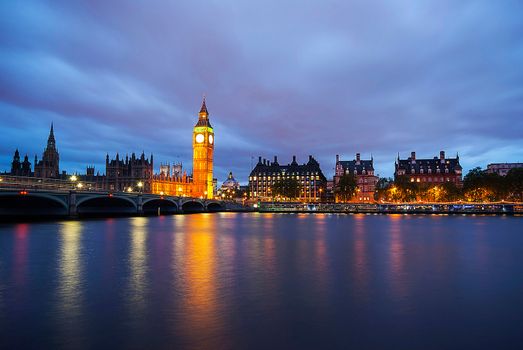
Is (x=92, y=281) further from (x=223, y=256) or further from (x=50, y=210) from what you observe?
(x=50, y=210)

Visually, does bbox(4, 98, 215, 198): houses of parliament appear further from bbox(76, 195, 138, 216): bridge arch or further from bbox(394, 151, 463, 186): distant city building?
bbox(394, 151, 463, 186): distant city building

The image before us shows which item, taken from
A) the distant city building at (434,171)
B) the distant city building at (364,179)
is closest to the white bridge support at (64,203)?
the distant city building at (364,179)

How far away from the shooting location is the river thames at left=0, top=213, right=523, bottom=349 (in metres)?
11.4

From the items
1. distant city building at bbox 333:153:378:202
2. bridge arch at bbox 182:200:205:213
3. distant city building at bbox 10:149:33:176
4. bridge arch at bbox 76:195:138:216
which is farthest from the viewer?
distant city building at bbox 333:153:378:202

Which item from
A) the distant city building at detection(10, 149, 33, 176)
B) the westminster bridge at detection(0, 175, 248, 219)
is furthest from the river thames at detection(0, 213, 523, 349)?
the distant city building at detection(10, 149, 33, 176)

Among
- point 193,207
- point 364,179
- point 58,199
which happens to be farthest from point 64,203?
point 364,179

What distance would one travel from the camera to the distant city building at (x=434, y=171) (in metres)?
169

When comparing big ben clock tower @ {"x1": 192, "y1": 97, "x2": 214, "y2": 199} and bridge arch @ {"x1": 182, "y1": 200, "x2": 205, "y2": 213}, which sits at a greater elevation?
big ben clock tower @ {"x1": 192, "y1": 97, "x2": 214, "y2": 199}

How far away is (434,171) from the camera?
561 feet


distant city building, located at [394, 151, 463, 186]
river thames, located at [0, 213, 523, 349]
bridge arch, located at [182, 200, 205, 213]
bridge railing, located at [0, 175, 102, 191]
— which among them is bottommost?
river thames, located at [0, 213, 523, 349]

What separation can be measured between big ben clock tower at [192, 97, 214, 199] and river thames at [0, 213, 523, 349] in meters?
159

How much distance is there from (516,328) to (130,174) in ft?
548

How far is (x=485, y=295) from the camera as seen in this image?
16844 mm

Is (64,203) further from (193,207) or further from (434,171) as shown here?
(434,171)
